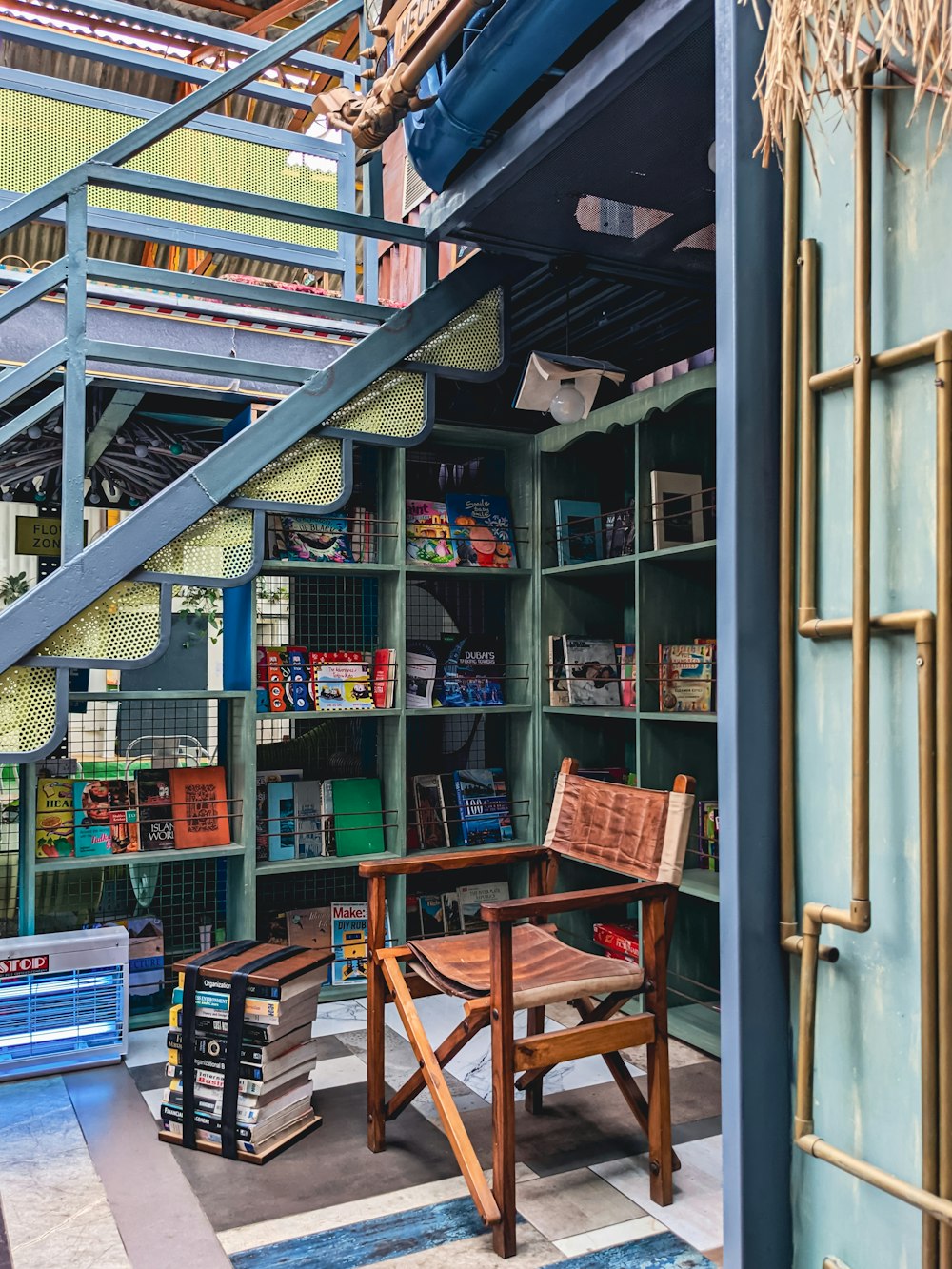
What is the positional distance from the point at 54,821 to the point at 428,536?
1.97m

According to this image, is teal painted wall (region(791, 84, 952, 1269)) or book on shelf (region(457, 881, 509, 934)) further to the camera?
book on shelf (region(457, 881, 509, 934))

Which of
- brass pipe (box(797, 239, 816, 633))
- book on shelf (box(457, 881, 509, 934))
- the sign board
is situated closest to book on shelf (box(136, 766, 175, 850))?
the sign board

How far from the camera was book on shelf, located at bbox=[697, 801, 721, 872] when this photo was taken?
12.7 ft

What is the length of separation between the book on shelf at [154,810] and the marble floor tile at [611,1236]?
2216 mm

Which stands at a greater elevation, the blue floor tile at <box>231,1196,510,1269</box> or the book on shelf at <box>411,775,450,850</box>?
the book on shelf at <box>411,775,450,850</box>

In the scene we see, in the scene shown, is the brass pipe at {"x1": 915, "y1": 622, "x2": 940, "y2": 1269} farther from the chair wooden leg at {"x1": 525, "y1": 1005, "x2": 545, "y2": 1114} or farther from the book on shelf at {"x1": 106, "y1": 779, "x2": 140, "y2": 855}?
the book on shelf at {"x1": 106, "y1": 779, "x2": 140, "y2": 855}

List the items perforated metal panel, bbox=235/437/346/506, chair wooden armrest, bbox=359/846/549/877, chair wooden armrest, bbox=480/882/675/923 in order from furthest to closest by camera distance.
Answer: perforated metal panel, bbox=235/437/346/506
chair wooden armrest, bbox=359/846/549/877
chair wooden armrest, bbox=480/882/675/923

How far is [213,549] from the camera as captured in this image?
11.4 ft

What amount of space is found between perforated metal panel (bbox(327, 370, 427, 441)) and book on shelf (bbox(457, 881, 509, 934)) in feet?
7.20

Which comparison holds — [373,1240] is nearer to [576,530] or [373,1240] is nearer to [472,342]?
[472,342]

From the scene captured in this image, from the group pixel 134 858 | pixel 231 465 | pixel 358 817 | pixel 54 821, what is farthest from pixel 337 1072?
pixel 231 465

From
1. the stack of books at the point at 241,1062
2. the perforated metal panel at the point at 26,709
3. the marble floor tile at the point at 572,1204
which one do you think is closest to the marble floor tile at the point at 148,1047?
the stack of books at the point at 241,1062

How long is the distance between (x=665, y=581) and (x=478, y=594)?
1216 millimetres

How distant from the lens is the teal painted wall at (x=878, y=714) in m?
1.67
